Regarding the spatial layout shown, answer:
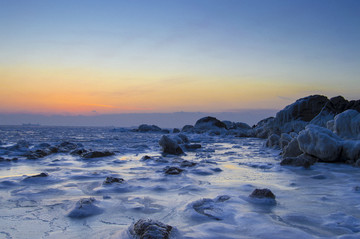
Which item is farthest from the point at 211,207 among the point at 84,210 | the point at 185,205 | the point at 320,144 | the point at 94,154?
the point at 94,154

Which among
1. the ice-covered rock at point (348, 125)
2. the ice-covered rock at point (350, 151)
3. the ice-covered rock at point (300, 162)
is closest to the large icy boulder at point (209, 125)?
the ice-covered rock at point (348, 125)

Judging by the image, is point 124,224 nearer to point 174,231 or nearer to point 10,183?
point 174,231

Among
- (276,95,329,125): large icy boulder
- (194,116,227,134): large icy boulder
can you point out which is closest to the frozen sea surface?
(276,95,329,125): large icy boulder

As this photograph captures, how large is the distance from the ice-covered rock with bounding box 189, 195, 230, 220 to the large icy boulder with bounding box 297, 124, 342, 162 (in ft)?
16.4

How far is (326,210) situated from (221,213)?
1274 mm

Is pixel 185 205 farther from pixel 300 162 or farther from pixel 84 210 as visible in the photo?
pixel 300 162

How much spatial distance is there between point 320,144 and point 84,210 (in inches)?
267

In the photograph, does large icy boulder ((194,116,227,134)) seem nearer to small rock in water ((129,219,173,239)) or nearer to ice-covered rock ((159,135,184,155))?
ice-covered rock ((159,135,184,155))

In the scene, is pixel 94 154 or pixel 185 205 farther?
pixel 94 154

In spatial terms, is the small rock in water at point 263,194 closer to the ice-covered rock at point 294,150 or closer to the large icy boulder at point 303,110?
the ice-covered rock at point 294,150

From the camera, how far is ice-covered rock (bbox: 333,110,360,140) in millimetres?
9062

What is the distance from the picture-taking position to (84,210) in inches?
126

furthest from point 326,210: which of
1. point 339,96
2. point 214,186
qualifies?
point 339,96

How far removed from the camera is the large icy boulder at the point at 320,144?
754 centimetres
